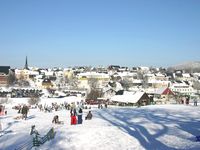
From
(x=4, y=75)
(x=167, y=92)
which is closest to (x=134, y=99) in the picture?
(x=167, y=92)

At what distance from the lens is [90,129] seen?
75.2 feet

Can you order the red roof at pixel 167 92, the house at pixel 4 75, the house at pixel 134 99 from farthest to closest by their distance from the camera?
the house at pixel 4 75, the red roof at pixel 167 92, the house at pixel 134 99

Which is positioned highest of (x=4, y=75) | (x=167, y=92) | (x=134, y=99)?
(x=4, y=75)

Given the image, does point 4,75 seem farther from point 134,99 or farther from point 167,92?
point 134,99

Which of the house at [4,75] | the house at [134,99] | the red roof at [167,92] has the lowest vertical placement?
the house at [134,99]

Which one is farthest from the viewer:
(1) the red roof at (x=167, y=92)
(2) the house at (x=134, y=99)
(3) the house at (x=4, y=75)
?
(3) the house at (x=4, y=75)

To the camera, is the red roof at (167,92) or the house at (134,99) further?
the red roof at (167,92)

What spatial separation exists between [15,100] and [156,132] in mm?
67667

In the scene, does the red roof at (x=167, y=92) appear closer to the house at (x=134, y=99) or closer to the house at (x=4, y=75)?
the house at (x=134, y=99)

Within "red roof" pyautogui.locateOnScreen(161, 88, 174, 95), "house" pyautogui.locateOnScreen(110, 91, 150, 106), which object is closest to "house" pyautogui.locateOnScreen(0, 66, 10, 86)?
"red roof" pyautogui.locateOnScreen(161, 88, 174, 95)

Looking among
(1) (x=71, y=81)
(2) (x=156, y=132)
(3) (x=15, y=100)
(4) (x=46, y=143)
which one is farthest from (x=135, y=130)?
(1) (x=71, y=81)

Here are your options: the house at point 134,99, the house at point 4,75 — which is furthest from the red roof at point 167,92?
the house at point 4,75

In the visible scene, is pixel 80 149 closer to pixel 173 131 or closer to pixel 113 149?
pixel 113 149

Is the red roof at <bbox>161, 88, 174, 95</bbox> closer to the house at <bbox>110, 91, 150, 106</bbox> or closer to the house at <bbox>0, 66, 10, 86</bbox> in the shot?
the house at <bbox>110, 91, 150, 106</bbox>
